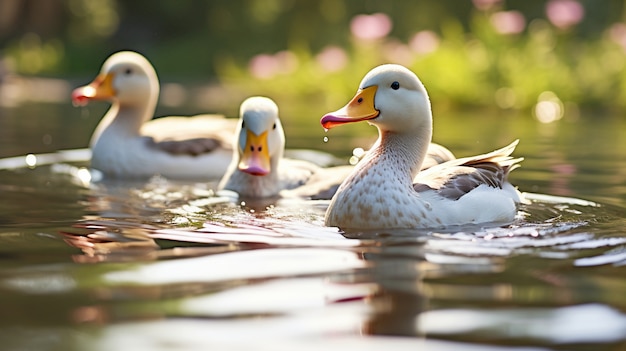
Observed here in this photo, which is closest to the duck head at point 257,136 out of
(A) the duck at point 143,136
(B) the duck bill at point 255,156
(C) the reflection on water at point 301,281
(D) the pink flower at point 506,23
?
(B) the duck bill at point 255,156

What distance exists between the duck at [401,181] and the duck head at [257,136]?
55.0 inches

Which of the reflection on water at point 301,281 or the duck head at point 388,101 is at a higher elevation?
the duck head at point 388,101

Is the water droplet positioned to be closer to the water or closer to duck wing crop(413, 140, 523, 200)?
the water

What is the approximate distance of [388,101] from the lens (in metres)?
5.71

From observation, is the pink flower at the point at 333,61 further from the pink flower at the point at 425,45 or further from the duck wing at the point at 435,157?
the duck wing at the point at 435,157

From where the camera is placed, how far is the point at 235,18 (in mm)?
30656

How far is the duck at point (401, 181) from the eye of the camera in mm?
5523

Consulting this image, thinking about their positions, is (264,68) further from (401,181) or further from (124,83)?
(401,181)

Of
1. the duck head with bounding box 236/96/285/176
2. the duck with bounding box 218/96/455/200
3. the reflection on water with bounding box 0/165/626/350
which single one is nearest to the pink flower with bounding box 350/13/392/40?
the duck with bounding box 218/96/455/200

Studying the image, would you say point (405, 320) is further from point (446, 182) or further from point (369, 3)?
point (369, 3)

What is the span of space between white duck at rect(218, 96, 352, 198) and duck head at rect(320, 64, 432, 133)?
4.94ft

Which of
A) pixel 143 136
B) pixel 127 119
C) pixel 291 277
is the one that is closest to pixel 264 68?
pixel 127 119

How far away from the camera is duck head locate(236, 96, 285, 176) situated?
283 inches

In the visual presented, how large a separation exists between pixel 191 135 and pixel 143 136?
1.56 feet
